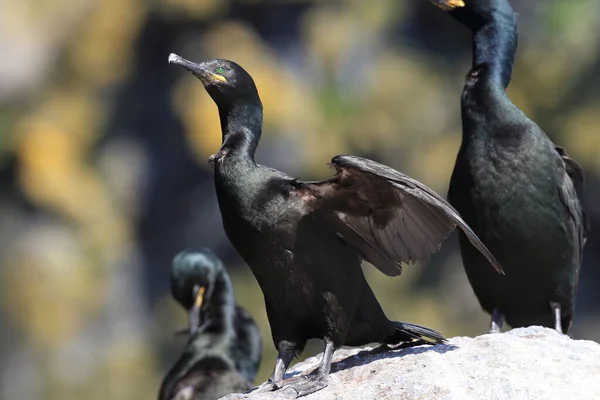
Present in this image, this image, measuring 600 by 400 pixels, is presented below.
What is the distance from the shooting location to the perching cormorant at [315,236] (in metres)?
4.98

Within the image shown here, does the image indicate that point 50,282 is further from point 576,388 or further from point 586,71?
point 576,388

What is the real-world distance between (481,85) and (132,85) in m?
11.7

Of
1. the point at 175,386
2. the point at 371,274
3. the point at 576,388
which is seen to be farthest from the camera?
the point at 371,274

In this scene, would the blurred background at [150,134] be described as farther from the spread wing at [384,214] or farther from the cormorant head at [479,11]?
the spread wing at [384,214]

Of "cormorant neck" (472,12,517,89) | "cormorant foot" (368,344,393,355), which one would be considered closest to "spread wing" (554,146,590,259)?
"cormorant neck" (472,12,517,89)

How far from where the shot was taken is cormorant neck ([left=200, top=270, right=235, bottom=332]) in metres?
7.51

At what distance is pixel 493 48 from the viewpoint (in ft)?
Answer: 22.0

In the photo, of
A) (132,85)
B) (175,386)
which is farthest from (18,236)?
(175,386)

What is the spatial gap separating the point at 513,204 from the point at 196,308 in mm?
2479

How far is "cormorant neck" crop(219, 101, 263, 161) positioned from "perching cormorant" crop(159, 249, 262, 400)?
7.25 ft

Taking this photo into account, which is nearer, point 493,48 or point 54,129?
point 493,48

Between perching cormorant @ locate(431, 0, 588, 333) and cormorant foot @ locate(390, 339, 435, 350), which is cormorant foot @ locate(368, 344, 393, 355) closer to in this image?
cormorant foot @ locate(390, 339, 435, 350)

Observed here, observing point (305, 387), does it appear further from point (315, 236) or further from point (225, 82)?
point (225, 82)

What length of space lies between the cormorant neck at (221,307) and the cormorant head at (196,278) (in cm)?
3
